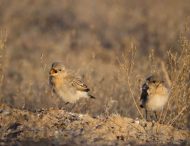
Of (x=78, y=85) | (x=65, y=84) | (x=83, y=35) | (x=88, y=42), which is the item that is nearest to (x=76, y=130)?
(x=65, y=84)

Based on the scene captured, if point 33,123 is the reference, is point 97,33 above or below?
above

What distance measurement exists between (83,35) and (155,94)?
9.70 metres

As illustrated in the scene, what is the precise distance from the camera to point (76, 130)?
33.0 ft

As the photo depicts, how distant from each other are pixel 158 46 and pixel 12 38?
4.57 m

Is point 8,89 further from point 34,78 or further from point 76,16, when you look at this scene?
point 76,16

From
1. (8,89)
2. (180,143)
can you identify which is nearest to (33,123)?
(180,143)

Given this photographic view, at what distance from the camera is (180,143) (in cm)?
1025

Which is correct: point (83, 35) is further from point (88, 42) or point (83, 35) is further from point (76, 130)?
point (76, 130)

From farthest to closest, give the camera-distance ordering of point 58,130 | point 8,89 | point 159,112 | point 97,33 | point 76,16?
point 76,16 → point 97,33 → point 8,89 → point 159,112 → point 58,130

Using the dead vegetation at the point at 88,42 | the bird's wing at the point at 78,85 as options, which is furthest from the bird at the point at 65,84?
the dead vegetation at the point at 88,42

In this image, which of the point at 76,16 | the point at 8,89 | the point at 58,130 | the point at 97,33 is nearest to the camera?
the point at 58,130

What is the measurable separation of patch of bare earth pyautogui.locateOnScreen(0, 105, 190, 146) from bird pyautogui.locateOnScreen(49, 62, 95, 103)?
927mm

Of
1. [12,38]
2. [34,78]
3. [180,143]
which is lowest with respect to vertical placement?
[180,143]

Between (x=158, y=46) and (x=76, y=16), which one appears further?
(x=76, y=16)
